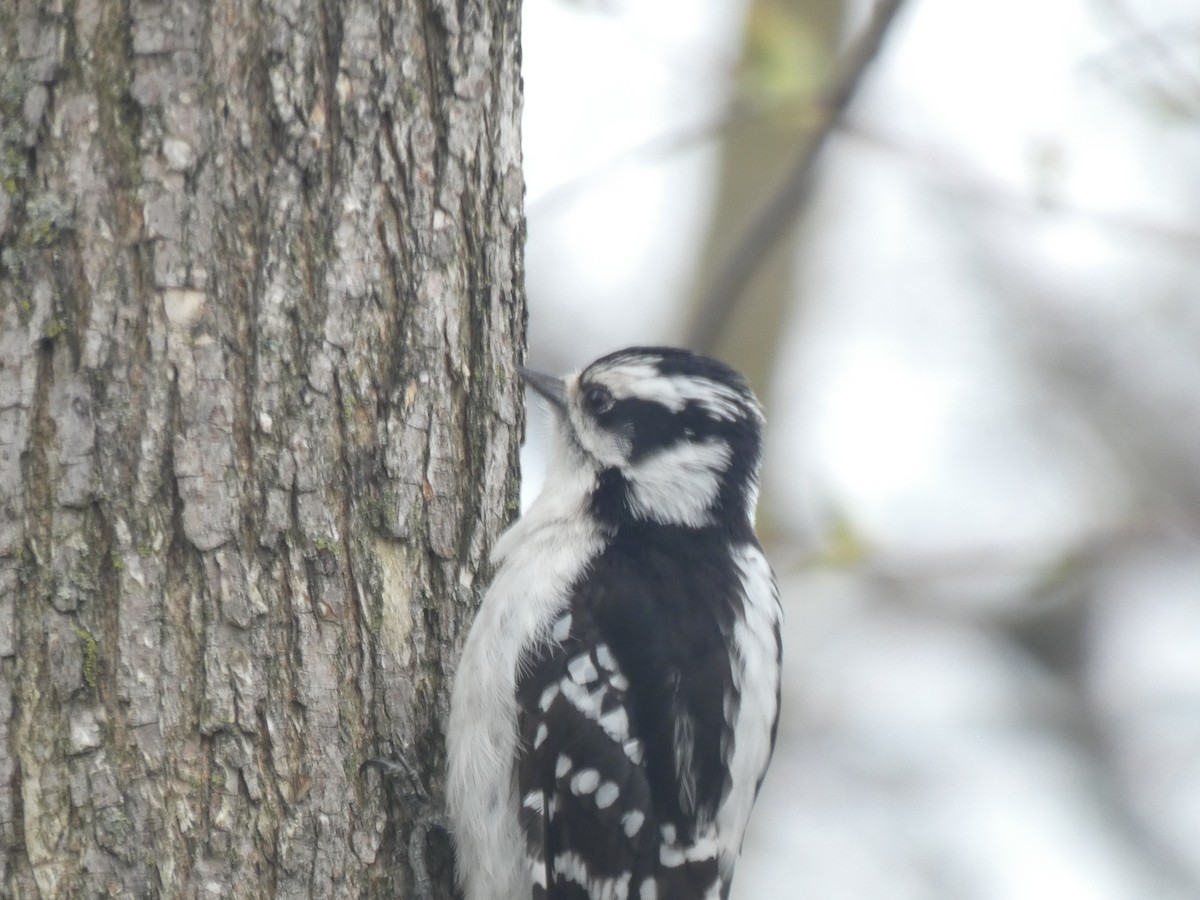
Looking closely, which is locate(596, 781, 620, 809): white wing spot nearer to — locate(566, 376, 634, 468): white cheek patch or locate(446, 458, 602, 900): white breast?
locate(446, 458, 602, 900): white breast

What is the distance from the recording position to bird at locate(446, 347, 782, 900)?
331 cm

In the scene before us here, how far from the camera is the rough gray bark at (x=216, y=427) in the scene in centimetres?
273

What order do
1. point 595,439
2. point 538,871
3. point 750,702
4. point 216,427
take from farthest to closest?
1. point 595,439
2. point 750,702
3. point 538,871
4. point 216,427

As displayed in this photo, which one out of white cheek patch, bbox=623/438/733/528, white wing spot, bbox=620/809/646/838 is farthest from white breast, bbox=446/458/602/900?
white cheek patch, bbox=623/438/733/528

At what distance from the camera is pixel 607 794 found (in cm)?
334

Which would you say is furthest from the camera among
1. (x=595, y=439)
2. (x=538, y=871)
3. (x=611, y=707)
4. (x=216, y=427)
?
(x=595, y=439)

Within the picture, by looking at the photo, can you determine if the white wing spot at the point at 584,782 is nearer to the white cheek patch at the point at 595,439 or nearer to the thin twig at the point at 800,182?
the white cheek patch at the point at 595,439

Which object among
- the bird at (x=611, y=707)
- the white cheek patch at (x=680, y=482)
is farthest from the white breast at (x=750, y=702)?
the white cheek patch at (x=680, y=482)

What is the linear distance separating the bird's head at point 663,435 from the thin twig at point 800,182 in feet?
2.48

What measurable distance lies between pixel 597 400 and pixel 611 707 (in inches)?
39.6

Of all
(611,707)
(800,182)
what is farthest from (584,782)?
(800,182)

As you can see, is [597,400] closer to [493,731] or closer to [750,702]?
[750,702]

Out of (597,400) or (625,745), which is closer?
A: (625,745)

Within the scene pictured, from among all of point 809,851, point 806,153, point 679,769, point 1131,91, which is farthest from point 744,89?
point 809,851
